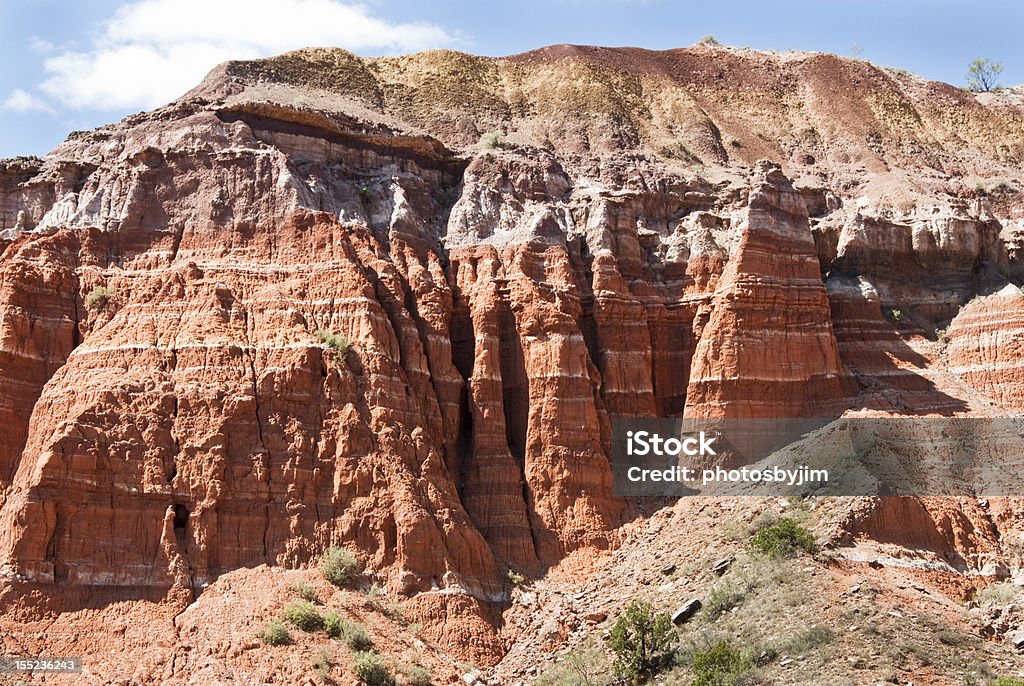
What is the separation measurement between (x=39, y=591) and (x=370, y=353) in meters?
14.5

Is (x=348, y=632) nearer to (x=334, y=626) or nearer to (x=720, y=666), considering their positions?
Answer: (x=334, y=626)

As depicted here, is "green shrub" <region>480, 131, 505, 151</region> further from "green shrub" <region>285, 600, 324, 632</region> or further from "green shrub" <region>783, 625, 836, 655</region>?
"green shrub" <region>783, 625, 836, 655</region>

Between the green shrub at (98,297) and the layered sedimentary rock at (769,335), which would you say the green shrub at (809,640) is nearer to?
the layered sedimentary rock at (769,335)

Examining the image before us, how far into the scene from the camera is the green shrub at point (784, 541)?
157 feet

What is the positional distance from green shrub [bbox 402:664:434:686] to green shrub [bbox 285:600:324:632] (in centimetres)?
315

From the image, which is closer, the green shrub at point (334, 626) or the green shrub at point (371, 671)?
the green shrub at point (371, 671)

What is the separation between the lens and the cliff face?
5012cm

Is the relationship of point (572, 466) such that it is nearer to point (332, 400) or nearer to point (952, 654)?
point (332, 400)

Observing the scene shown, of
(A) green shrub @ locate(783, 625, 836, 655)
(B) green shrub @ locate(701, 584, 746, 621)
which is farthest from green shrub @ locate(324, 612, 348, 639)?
(A) green shrub @ locate(783, 625, 836, 655)

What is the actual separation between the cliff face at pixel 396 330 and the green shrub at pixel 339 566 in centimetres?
74

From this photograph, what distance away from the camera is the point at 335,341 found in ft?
178

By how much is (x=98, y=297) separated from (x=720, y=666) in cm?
2733

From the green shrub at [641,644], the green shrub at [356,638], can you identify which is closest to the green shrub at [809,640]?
the green shrub at [641,644]

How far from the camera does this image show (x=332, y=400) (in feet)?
174
